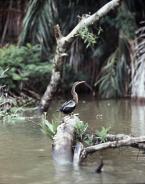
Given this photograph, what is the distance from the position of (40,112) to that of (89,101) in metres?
3.99

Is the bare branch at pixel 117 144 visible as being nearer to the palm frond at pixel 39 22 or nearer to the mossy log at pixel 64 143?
the mossy log at pixel 64 143

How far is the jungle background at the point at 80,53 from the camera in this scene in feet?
53.5

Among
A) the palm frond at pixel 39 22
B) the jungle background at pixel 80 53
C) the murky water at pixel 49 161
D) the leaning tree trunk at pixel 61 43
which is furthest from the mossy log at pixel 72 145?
the palm frond at pixel 39 22

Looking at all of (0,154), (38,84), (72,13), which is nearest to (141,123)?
(0,154)

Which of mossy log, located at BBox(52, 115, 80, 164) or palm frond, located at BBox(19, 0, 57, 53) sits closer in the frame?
mossy log, located at BBox(52, 115, 80, 164)

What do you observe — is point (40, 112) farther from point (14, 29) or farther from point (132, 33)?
point (14, 29)

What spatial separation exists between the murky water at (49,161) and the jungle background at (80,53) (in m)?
4.52

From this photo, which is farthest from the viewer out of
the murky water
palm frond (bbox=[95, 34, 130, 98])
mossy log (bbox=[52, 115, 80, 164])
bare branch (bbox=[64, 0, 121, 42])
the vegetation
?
palm frond (bbox=[95, 34, 130, 98])

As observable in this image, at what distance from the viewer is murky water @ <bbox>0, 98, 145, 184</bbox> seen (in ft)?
22.3

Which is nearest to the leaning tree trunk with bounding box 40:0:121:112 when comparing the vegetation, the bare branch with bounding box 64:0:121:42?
the bare branch with bounding box 64:0:121:42

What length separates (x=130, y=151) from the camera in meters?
8.52

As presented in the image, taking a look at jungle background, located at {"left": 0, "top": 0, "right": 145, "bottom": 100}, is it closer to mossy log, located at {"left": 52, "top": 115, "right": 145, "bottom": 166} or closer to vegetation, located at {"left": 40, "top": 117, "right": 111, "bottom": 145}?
vegetation, located at {"left": 40, "top": 117, "right": 111, "bottom": 145}

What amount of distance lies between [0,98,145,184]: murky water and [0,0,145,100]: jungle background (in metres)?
4.52

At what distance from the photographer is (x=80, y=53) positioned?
18844 mm
